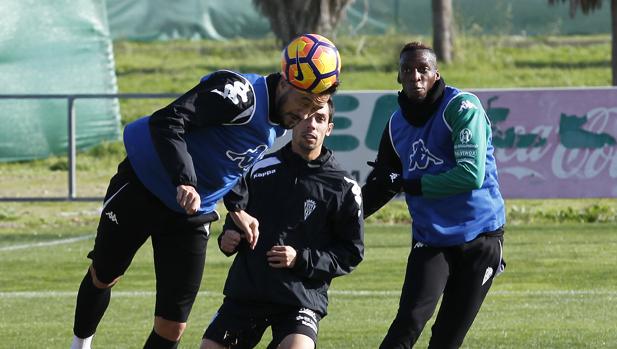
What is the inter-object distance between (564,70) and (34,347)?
2187 cm

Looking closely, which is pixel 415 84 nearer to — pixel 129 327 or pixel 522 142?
pixel 129 327

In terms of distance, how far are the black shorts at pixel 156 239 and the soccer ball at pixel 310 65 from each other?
114 centimetres

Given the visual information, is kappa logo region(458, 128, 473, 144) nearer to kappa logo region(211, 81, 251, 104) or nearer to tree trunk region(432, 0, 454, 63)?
kappa logo region(211, 81, 251, 104)

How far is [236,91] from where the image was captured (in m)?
6.65

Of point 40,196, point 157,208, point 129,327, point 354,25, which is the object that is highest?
point 157,208

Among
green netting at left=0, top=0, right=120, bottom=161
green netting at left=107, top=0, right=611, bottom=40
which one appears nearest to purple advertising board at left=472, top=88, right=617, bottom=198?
green netting at left=0, top=0, right=120, bottom=161

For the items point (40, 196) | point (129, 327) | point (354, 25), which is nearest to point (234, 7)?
point (354, 25)

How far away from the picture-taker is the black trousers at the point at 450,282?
7.09 meters

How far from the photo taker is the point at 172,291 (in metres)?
7.54

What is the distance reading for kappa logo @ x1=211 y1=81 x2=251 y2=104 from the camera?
6625mm

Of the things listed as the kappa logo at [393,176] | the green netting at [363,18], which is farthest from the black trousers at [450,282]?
the green netting at [363,18]

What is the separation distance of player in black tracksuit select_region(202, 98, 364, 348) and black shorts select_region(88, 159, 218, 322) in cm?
58

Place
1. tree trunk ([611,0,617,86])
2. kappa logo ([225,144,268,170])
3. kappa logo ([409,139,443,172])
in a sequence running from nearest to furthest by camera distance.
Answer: kappa logo ([225,144,268,170]), kappa logo ([409,139,443,172]), tree trunk ([611,0,617,86])

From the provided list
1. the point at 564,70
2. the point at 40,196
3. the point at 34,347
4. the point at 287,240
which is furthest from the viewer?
the point at 564,70
